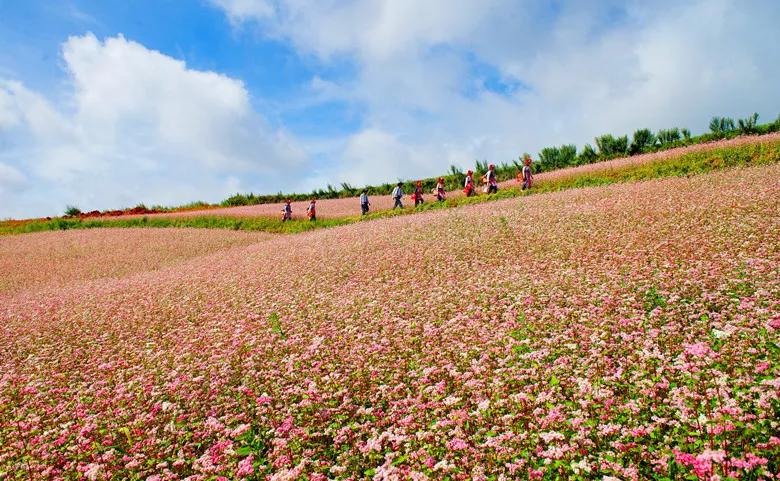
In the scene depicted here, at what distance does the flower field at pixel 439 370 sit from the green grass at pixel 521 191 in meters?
12.0

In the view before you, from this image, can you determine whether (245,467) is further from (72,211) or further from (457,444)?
(72,211)

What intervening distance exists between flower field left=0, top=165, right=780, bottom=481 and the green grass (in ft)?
39.5

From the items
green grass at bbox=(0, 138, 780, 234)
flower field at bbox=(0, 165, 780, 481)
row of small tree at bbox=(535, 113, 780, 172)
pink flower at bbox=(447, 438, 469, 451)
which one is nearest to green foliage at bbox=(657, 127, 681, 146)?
row of small tree at bbox=(535, 113, 780, 172)

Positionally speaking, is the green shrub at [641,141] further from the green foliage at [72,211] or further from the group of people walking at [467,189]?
the green foliage at [72,211]

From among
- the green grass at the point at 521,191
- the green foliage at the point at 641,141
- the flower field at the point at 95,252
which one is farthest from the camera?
the green foliage at the point at 641,141

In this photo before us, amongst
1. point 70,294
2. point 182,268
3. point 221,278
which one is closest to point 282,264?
point 221,278

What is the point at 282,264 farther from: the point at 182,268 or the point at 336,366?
the point at 336,366

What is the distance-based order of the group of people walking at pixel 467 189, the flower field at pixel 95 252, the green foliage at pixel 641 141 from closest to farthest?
the flower field at pixel 95 252
the group of people walking at pixel 467 189
the green foliage at pixel 641 141

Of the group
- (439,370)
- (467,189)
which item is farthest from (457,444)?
(467,189)

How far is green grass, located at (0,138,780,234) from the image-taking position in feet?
86.8

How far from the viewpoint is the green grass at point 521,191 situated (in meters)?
26.5

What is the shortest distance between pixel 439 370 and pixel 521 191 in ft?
84.9

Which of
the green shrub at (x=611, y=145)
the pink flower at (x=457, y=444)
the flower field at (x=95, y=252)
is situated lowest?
the pink flower at (x=457, y=444)

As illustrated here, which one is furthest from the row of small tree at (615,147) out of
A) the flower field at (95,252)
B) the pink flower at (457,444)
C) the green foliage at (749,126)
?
the pink flower at (457,444)
